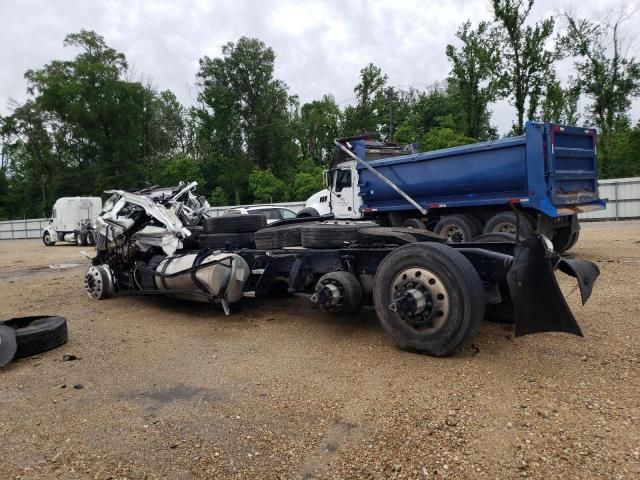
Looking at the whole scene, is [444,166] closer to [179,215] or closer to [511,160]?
[511,160]

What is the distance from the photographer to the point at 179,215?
739cm

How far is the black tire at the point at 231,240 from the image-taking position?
6242 millimetres

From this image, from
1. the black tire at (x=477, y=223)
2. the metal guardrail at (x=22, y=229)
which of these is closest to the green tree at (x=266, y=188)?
the metal guardrail at (x=22, y=229)

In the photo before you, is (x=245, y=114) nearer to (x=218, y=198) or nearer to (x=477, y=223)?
(x=218, y=198)

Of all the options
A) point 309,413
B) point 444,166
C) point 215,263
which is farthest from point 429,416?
point 444,166

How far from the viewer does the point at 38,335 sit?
4734 mm

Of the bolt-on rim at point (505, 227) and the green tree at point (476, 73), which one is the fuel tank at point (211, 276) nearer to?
the bolt-on rim at point (505, 227)

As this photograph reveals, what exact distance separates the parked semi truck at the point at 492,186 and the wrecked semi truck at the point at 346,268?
3931 millimetres

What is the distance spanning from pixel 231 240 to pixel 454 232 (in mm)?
5406

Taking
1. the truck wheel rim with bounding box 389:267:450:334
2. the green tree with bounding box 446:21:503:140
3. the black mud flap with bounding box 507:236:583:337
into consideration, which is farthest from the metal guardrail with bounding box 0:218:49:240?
the black mud flap with bounding box 507:236:583:337

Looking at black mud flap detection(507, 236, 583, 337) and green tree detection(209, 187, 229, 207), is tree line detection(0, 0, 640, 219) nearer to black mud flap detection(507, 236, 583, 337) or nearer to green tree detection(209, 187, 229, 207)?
green tree detection(209, 187, 229, 207)

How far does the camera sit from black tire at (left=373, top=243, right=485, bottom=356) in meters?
3.72

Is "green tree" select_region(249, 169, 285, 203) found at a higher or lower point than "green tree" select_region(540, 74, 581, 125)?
lower

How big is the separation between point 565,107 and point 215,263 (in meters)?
32.0
